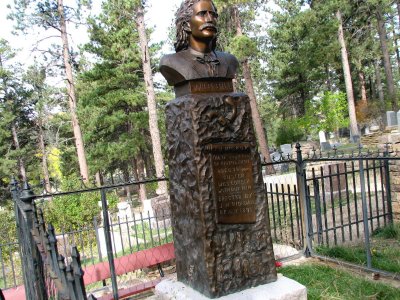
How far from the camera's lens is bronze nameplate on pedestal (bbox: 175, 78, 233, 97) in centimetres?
296

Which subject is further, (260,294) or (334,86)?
(334,86)

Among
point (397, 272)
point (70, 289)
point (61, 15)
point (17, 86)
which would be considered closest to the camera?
point (70, 289)

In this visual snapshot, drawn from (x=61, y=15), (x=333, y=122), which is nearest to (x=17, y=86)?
(x=61, y=15)

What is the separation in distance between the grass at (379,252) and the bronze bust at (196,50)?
322cm

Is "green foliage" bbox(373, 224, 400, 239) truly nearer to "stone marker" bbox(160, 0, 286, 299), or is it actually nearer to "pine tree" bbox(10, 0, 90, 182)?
"stone marker" bbox(160, 0, 286, 299)

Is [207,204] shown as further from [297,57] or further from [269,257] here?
[297,57]

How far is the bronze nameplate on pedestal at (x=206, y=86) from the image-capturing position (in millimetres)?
2965

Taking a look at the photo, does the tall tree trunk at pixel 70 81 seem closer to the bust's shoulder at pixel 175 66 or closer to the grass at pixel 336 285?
the grass at pixel 336 285

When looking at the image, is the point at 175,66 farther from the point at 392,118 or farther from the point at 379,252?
the point at 392,118

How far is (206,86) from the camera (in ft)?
9.85

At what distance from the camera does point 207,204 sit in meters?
2.87

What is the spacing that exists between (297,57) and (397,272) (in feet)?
69.2

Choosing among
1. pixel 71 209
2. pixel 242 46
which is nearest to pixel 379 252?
pixel 71 209

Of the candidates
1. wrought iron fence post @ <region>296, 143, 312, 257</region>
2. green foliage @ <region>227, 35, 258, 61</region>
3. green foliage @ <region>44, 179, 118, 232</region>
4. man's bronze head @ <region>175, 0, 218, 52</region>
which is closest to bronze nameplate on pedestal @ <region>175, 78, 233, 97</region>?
man's bronze head @ <region>175, 0, 218, 52</region>
